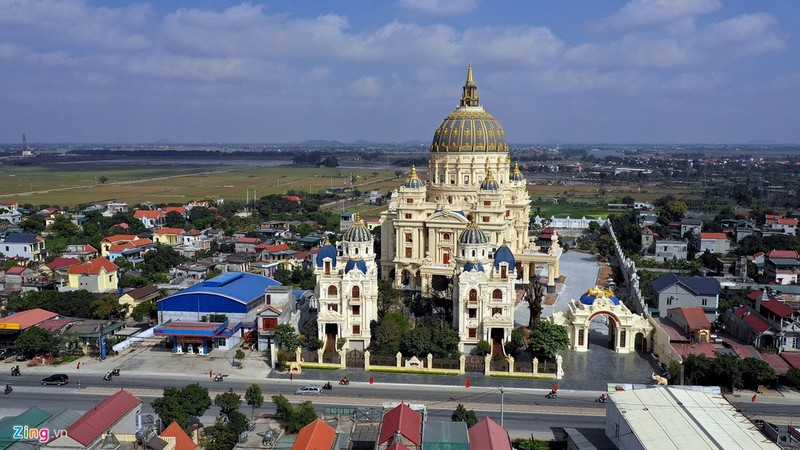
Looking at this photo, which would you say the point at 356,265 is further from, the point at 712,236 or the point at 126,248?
the point at 712,236

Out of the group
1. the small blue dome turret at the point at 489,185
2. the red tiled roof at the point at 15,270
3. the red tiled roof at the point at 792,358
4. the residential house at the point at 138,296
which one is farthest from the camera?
the red tiled roof at the point at 15,270

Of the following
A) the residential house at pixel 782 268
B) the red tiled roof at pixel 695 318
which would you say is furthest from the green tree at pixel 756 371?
the residential house at pixel 782 268

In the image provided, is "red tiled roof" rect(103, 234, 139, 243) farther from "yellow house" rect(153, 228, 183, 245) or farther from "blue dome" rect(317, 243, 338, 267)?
"blue dome" rect(317, 243, 338, 267)

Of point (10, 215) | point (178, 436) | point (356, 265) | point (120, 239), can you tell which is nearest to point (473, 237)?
point (356, 265)

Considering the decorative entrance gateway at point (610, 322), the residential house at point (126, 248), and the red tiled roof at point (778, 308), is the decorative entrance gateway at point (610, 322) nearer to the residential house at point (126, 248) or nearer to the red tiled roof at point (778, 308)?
the red tiled roof at point (778, 308)

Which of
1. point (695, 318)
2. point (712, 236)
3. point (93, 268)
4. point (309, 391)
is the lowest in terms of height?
point (309, 391)

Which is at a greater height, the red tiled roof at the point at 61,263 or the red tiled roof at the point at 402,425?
the red tiled roof at the point at 402,425
